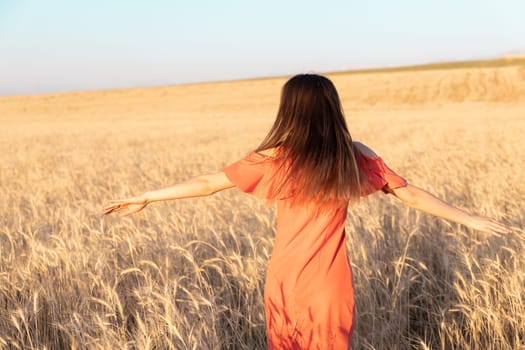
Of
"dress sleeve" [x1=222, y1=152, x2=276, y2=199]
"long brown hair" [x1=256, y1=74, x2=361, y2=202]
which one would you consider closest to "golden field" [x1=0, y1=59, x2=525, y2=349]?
"dress sleeve" [x1=222, y1=152, x2=276, y2=199]

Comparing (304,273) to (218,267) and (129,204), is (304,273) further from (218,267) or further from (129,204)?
(218,267)

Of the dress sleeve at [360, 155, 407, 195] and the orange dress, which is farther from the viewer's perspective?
the dress sleeve at [360, 155, 407, 195]

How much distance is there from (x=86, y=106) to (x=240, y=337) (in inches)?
1846

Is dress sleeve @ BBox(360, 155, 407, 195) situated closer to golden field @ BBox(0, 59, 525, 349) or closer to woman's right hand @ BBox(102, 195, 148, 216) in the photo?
golden field @ BBox(0, 59, 525, 349)

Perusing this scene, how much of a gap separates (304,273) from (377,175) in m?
0.46

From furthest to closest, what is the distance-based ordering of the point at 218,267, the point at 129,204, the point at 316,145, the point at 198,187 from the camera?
the point at 218,267 < the point at 129,204 < the point at 198,187 < the point at 316,145

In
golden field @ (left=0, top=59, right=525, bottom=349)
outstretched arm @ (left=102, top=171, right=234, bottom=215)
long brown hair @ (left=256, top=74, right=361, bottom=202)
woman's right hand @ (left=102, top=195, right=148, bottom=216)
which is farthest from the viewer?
golden field @ (left=0, top=59, right=525, bottom=349)

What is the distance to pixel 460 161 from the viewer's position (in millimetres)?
7953

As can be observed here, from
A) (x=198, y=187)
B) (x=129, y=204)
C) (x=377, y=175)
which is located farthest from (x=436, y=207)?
(x=129, y=204)

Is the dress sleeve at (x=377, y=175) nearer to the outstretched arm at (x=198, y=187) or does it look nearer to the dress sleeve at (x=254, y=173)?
the dress sleeve at (x=254, y=173)

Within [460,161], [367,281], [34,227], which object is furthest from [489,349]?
[460,161]

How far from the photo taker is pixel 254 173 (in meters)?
1.91

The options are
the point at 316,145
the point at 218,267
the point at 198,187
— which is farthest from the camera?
the point at 218,267

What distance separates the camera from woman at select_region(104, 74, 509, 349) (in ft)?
6.01
